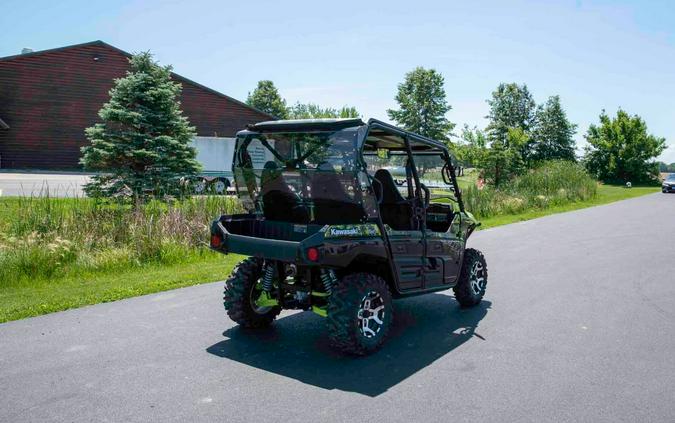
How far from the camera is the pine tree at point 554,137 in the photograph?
68.8m

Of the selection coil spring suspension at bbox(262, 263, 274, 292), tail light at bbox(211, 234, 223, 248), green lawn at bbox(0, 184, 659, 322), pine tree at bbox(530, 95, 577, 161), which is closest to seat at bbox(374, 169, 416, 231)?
coil spring suspension at bbox(262, 263, 274, 292)

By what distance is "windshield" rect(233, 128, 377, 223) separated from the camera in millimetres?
5219

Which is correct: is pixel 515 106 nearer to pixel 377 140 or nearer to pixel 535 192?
pixel 535 192

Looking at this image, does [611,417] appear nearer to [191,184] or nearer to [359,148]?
[359,148]

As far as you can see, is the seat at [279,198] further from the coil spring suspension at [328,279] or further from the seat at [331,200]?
the coil spring suspension at [328,279]

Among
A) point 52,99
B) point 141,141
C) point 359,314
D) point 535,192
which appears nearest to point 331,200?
point 359,314

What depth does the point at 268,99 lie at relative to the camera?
7819 cm

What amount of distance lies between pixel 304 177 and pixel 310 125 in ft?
1.83

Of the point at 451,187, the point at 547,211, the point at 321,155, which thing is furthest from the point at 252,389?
the point at 547,211

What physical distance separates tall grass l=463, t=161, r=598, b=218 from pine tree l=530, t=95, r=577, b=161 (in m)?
38.6

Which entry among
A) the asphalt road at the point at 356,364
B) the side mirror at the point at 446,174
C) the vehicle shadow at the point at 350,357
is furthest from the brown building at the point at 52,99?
the vehicle shadow at the point at 350,357

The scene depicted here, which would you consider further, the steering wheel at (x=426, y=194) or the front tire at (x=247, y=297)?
the steering wheel at (x=426, y=194)

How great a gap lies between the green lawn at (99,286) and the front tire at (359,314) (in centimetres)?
338

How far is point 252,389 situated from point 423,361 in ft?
5.61
